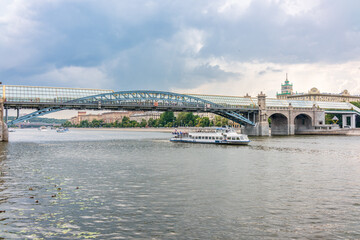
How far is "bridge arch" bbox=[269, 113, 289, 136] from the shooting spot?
106m

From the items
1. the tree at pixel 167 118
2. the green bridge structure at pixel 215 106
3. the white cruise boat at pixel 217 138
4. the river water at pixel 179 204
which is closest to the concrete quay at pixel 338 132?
the green bridge structure at pixel 215 106

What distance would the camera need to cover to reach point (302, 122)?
373ft

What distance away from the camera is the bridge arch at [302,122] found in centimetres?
11094

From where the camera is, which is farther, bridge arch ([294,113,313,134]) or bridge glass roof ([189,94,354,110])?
bridge arch ([294,113,313,134])

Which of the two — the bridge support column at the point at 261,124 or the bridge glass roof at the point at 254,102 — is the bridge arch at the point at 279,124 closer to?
the bridge glass roof at the point at 254,102

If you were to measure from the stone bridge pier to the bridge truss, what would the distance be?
8.20 feet

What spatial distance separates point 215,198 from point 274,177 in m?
7.91

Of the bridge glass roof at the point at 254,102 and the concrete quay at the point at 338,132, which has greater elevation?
the bridge glass roof at the point at 254,102

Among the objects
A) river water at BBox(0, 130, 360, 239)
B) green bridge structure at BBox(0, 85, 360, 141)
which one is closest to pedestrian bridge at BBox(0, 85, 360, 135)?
green bridge structure at BBox(0, 85, 360, 141)

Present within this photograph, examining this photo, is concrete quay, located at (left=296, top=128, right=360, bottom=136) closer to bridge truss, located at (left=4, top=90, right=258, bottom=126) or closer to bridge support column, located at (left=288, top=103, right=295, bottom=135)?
bridge support column, located at (left=288, top=103, right=295, bottom=135)

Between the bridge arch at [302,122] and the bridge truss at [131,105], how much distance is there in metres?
20.6

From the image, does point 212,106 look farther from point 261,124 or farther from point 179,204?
point 179,204

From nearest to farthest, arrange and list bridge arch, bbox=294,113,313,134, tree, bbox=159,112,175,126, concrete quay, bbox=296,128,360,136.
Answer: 1. concrete quay, bbox=296,128,360,136
2. bridge arch, bbox=294,113,313,134
3. tree, bbox=159,112,175,126

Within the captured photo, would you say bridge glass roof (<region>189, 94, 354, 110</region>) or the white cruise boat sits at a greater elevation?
bridge glass roof (<region>189, 94, 354, 110</region>)
